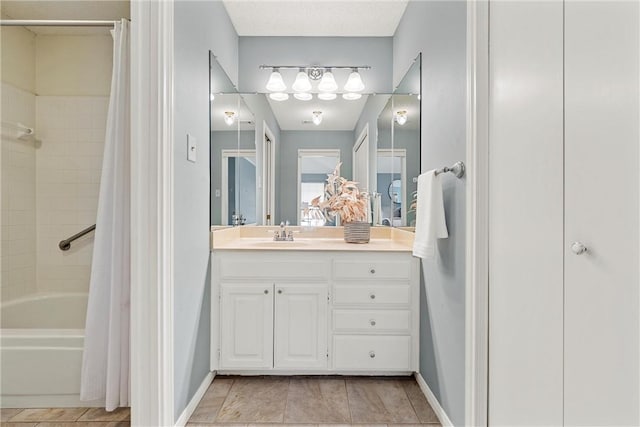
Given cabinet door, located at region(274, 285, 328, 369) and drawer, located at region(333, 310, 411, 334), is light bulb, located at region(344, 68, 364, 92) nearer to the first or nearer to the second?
cabinet door, located at region(274, 285, 328, 369)

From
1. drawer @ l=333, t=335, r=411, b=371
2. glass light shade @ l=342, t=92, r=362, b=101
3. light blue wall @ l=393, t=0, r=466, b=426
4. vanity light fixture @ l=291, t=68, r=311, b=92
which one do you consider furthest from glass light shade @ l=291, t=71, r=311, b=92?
drawer @ l=333, t=335, r=411, b=371

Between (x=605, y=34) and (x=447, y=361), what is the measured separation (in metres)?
1.35

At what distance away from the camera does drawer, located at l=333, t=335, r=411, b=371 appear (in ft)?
7.01

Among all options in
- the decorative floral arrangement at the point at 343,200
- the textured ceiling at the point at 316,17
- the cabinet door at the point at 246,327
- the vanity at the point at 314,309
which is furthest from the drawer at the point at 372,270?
the textured ceiling at the point at 316,17

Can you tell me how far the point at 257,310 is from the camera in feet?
7.05

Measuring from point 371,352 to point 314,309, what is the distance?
401 millimetres

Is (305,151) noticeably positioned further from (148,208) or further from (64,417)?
(64,417)

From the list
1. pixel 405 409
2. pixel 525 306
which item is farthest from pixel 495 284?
pixel 405 409

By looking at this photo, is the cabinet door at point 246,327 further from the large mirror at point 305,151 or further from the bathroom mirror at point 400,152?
the bathroom mirror at point 400,152

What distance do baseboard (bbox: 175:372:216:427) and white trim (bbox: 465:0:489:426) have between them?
48.7 inches

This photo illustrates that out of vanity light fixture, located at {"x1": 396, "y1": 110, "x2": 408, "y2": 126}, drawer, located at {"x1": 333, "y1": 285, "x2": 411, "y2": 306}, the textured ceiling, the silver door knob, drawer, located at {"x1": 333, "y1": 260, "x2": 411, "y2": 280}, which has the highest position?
the textured ceiling

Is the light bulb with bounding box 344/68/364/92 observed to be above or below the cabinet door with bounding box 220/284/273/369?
above

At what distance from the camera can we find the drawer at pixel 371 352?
214 centimetres

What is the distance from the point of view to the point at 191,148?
185 centimetres
